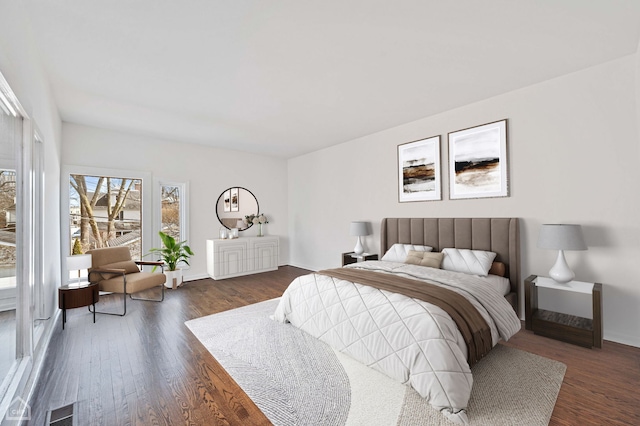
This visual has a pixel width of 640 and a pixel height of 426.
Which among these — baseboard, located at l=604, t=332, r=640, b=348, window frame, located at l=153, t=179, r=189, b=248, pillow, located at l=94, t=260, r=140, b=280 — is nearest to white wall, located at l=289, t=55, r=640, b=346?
baseboard, located at l=604, t=332, r=640, b=348

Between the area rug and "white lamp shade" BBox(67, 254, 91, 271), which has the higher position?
"white lamp shade" BBox(67, 254, 91, 271)

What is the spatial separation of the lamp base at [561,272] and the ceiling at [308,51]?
76.2 inches

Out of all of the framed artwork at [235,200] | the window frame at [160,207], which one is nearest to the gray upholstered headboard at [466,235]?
the framed artwork at [235,200]

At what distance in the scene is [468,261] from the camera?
343cm

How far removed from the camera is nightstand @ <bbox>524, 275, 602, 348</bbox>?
102 inches

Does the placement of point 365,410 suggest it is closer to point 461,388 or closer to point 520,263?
point 461,388

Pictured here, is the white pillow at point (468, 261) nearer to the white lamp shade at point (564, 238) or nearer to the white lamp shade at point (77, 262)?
the white lamp shade at point (564, 238)

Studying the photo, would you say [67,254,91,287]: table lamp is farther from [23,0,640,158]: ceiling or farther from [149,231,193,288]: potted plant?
[23,0,640,158]: ceiling

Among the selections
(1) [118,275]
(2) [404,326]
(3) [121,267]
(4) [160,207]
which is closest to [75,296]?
(1) [118,275]

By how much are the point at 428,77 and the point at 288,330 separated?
3.08 metres

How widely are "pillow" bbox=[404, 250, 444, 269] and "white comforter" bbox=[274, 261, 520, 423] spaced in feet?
1.10

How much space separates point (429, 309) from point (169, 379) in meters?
2.07

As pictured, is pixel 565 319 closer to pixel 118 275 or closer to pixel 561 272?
pixel 561 272

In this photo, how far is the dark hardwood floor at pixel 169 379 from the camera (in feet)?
5.94
